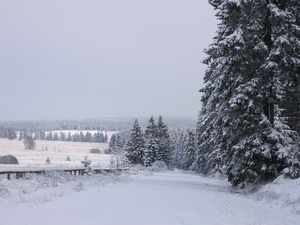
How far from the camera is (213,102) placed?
2064cm

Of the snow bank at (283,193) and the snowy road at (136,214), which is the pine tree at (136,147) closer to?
the snow bank at (283,193)

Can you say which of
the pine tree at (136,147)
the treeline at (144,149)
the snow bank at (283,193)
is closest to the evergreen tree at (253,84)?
the snow bank at (283,193)

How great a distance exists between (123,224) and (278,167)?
10651 mm

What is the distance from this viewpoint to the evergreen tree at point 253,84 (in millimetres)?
15281

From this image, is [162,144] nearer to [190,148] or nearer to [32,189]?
[190,148]

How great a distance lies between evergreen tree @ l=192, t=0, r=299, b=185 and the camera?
50.1 feet

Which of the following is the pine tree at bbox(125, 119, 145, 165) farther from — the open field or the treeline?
the open field

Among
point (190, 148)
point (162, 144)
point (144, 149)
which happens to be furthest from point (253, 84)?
point (190, 148)

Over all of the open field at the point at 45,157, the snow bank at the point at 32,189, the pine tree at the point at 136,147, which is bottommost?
the open field at the point at 45,157

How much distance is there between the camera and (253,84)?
15.6 metres

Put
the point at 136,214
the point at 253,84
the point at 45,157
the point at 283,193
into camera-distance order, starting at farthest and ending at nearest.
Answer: the point at 45,157
the point at 253,84
the point at 283,193
the point at 136,214

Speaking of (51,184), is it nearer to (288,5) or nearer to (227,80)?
(227,80)

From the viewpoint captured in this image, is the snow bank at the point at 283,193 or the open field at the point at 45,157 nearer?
the snow bank at the point at 283,193

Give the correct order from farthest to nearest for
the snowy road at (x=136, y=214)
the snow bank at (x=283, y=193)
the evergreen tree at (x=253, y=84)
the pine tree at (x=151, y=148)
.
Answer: the pine tree at (x=151, y=148) < the evergreen tree at (x=253, y=84) < the snow bank at (x=283, y=193) < the snowy road at (x=136, y=214)
